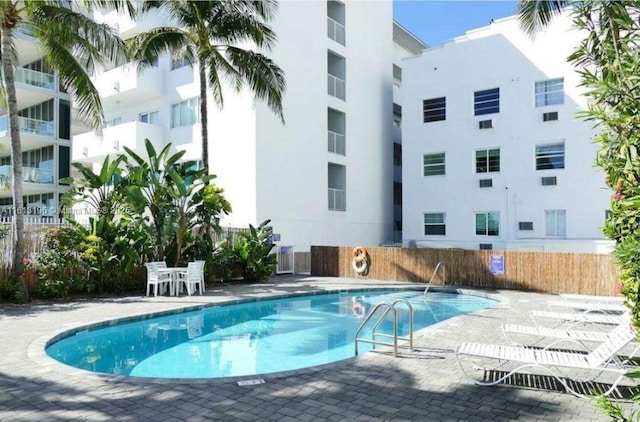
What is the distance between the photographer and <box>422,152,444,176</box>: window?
26234mm

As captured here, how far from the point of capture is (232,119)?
22.0 metres

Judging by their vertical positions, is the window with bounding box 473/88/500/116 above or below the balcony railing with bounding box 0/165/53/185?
above

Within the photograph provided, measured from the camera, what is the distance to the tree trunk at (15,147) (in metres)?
12.5

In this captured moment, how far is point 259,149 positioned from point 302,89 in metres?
4.37

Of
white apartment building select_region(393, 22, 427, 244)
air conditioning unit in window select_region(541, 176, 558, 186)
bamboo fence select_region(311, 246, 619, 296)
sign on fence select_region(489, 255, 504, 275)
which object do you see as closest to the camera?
bamboo fence select_region(311, 246, 619, 296)

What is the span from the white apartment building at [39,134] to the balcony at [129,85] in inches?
193

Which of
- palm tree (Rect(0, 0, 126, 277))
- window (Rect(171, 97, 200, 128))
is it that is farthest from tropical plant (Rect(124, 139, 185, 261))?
window (Rect(171, 97, 200, 128))

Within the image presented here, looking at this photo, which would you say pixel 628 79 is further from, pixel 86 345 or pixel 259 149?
pixel 259 149

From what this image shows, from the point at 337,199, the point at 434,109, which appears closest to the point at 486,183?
the point at 434,109

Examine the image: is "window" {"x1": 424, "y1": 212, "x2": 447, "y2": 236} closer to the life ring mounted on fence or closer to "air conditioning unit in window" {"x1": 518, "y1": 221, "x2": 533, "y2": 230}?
"air conditioning unit in window" {"x1": 518, "y1": 221, "x2": 533, "y2": 230}

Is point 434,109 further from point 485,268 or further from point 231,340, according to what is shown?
point 231,340

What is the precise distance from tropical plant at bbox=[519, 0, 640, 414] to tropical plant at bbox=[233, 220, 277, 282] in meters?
14.7

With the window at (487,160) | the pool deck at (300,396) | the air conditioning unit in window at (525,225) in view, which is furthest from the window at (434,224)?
the pool deck at (300,396)

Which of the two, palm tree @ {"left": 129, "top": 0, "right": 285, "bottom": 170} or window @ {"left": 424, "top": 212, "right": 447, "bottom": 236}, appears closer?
palm tree @ {"left": 129, "top": 0, "right": 285, "bottom": 170}
